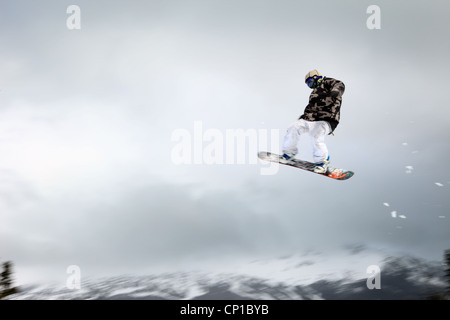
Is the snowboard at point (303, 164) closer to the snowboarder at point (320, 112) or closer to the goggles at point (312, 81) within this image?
the snowboarder at point (320, 112)

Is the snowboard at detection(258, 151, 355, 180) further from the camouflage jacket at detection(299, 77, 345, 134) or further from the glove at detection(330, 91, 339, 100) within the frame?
the glove at detection(330, 91, 339, 100)

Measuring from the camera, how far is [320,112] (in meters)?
9.48

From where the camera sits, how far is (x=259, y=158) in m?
10.6

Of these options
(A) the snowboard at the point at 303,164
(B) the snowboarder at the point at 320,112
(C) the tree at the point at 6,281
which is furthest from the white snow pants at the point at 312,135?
(C) the tree at the point at 6,281

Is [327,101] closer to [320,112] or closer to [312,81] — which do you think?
[320,112]

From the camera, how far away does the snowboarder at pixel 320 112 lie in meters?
9.42

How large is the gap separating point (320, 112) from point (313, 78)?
95 centimetres

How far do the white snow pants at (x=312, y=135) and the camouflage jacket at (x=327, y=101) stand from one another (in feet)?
0.59

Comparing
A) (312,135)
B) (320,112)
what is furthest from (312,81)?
(312,135)
